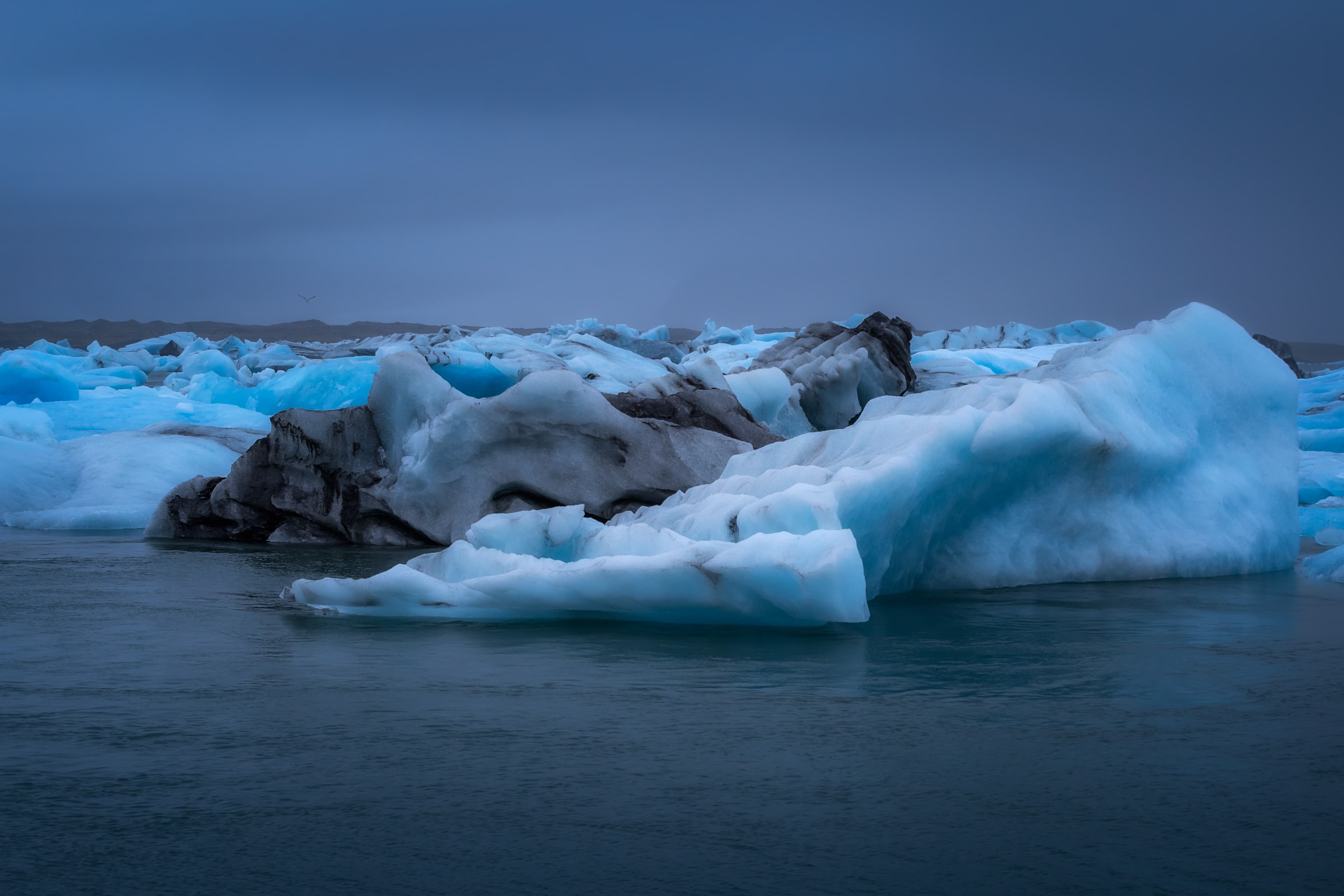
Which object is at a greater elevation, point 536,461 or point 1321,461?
point 1321,461

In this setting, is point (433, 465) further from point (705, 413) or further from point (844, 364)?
point (844, 364)

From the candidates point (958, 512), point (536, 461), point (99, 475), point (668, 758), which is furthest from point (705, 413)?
point (668, 758)

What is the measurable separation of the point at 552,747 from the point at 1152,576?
4.06 metres

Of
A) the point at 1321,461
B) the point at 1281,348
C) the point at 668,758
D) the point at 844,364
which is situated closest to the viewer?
the point at 668,758

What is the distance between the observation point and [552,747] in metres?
2.50

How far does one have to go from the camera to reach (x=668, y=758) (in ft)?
7.95

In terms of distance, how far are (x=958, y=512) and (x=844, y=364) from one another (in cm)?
690

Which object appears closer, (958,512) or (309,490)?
(958,512)

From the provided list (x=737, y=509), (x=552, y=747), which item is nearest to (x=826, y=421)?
(x=737, y=509)

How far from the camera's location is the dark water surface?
6.03 ft

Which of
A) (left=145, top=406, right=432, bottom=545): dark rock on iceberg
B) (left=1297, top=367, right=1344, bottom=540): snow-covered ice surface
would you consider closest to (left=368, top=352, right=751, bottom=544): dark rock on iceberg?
(left=145, top=406, right=432, bottom=545): dark rock on iceberg

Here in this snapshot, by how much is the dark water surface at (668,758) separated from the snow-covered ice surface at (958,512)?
18cm

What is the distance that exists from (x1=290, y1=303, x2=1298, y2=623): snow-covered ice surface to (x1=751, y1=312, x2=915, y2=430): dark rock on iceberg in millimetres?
5342

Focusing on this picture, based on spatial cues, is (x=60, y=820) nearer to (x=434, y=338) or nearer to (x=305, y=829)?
(x=305, y=829)
